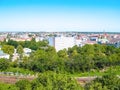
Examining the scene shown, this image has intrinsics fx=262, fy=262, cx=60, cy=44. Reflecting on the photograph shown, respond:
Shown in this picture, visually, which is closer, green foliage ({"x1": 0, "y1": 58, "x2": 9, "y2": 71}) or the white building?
green foliage ({"x1": 0, "y1": 58, "x2": 9, "y2": 71})

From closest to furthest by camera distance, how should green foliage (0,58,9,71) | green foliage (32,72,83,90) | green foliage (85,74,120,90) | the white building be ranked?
green foliage (32,72,83,90)
green foliage (85,74,120,90)
green foliage (0,58,9,71)
the white building

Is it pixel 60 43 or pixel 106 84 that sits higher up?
pixel 106 84

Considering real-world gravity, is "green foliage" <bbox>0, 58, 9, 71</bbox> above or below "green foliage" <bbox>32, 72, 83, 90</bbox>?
below

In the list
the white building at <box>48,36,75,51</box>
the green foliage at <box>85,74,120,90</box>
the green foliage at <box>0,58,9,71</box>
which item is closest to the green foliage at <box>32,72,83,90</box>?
the green foliage at <box>85,74,120,90</box>

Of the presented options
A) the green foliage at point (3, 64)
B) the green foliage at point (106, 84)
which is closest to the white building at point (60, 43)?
the green foliage at point (3, 64)

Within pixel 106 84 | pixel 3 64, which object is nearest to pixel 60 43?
pixel 3 64

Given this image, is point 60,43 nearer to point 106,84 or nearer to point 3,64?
point 3,64

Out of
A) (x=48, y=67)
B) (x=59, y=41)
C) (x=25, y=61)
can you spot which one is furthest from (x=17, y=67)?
(x=59, y=41)

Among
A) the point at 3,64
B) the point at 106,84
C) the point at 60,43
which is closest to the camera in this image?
the point at 106,84

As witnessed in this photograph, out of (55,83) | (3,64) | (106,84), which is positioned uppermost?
(55,83)

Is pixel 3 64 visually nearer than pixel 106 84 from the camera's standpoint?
No

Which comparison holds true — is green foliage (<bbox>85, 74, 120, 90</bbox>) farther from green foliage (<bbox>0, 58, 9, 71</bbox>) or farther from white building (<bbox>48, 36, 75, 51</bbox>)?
white building (<bbox>48, 36, 75, 51</bbox>)
